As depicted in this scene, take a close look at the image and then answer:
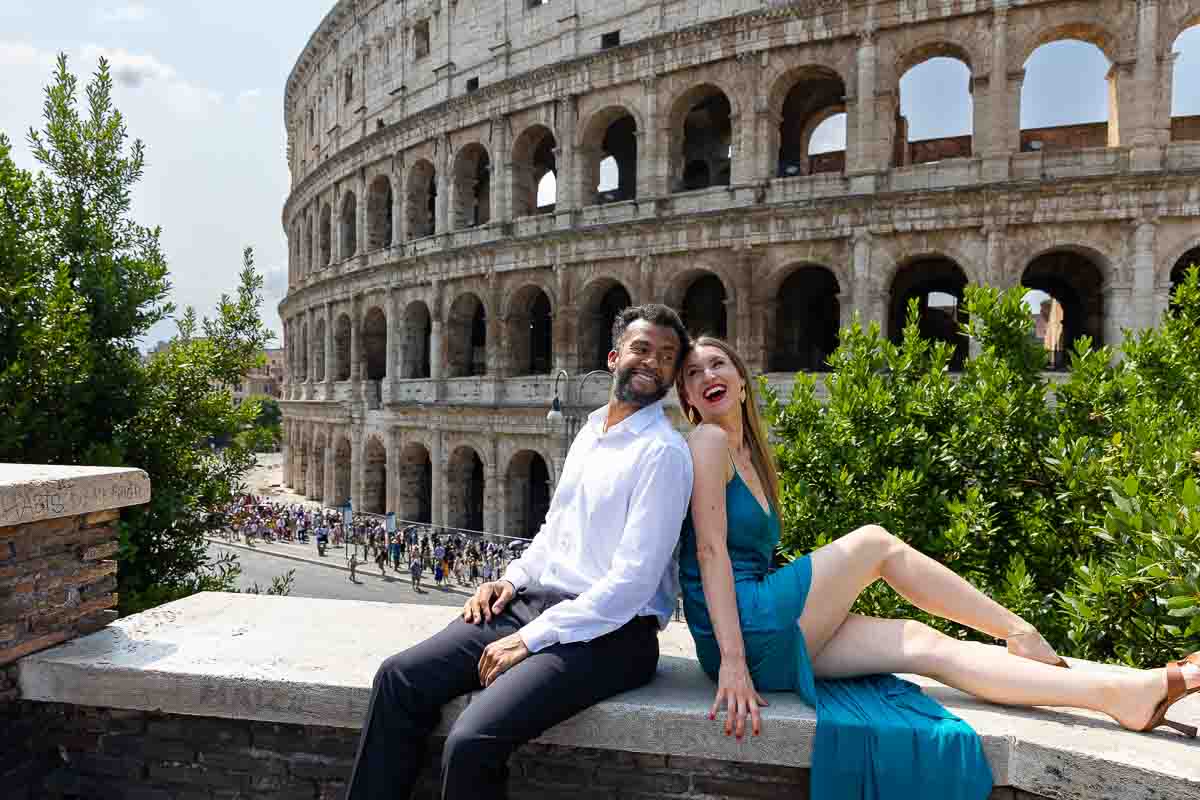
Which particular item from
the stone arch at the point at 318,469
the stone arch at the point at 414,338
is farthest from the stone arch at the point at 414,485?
the stone arch at the point at 318,469

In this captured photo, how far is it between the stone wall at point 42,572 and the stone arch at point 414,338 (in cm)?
2096

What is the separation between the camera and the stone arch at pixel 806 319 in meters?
19.8

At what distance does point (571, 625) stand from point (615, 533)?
1.24 feet

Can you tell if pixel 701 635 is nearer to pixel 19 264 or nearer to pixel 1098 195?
pixel 19 264

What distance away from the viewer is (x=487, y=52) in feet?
72.7

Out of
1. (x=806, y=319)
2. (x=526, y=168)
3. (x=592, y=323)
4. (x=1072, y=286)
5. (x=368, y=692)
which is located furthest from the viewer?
(x=526, y=168)

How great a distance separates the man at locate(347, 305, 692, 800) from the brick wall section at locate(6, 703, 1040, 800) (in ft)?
0.87

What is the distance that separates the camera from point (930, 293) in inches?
786

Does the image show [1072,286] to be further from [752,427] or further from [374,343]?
[374,343]

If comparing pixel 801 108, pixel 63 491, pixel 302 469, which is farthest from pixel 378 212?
pixel 63 491

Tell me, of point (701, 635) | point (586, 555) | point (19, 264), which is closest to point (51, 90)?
point (19, 264)

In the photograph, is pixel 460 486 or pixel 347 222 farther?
pixel 347 222

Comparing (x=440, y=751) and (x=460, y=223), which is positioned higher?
(x=460, y=223)

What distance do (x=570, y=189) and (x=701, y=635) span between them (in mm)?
18645
